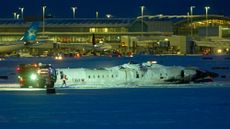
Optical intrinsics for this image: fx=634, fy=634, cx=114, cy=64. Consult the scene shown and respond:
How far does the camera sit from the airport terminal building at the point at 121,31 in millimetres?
166125

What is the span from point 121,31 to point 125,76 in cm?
14430

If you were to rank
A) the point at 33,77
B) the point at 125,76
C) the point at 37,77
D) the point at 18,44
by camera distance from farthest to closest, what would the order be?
1. the point at 18,44
2. the point at 125,76
3. the point at 33,77
4. the point at 37,77

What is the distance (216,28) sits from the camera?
170 meters

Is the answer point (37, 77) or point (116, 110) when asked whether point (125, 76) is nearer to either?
point (37, 77)

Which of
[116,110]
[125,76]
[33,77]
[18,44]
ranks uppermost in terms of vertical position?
[18,44]

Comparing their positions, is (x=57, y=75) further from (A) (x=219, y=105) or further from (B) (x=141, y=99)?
(A) (x=219, y=105)

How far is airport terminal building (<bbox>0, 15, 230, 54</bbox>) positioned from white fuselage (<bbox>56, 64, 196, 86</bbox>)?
11703 centimetres

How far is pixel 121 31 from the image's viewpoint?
18762 cm

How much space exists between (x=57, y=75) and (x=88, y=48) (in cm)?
11719

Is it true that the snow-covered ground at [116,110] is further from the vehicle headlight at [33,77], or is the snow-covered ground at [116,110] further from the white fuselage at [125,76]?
the white fuselage at [125,76]

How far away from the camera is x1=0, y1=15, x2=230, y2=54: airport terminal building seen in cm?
16612

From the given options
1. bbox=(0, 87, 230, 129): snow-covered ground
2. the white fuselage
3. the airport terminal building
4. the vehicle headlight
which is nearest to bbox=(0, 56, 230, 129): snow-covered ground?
bbox=(0, 87, 230, 129): snow-covered ground

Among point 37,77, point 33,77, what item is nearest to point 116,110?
point 37,77

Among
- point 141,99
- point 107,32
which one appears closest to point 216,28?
point 107,32
